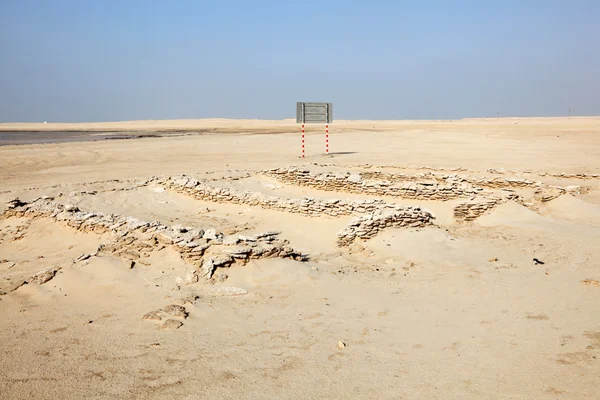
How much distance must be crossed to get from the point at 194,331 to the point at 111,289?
190 centimetres

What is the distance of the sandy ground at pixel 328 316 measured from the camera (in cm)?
436

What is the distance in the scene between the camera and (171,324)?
18.1 feet

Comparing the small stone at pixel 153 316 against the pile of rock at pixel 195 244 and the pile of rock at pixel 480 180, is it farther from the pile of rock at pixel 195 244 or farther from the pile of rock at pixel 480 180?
the pile of rock at pixel 480 180

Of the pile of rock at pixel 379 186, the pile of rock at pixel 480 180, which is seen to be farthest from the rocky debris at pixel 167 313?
the pile of rock at pixel 480 180

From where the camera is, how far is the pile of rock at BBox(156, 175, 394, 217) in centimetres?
1000

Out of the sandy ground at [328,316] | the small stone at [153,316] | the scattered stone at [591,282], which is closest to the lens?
the sandy ground at [328,316]

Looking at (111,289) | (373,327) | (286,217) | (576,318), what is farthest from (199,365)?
(286,217)

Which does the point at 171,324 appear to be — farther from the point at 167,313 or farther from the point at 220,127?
the point at 220,127

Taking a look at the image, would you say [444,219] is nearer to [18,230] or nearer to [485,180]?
[485,180]

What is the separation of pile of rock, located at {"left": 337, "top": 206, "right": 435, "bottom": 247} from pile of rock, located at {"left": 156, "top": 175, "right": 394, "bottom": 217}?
590mm

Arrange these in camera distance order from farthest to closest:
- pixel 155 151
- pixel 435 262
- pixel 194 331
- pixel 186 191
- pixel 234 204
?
pixel 155 151, pixel 186 191, pixel 234 204, pixel 435 262, pixel 194 331

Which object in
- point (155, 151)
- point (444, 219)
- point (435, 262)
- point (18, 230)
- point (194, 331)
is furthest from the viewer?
point (155, 151)

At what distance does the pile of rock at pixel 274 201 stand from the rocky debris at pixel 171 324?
5.10 meters

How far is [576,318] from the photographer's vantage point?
18.1 feet
